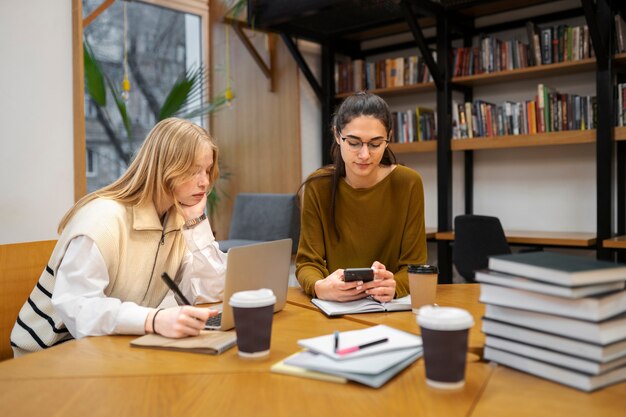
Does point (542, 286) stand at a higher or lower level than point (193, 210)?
lower

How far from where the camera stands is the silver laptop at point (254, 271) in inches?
47.4

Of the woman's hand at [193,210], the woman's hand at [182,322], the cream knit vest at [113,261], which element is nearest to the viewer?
the woman's hand at [182,322]

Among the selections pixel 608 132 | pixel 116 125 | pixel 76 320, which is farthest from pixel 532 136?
pixel 76 320

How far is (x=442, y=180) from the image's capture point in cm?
436

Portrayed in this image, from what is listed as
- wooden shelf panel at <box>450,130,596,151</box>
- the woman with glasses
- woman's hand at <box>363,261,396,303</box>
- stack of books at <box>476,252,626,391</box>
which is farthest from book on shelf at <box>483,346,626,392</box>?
wooden shelf panel at <box>450,130,596,151</box>

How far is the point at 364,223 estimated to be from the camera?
192 centimetres

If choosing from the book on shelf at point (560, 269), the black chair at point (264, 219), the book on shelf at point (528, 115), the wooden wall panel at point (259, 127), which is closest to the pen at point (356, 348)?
the book on shelf at point (560, 269)

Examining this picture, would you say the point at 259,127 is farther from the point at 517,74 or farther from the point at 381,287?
the point at 381,287

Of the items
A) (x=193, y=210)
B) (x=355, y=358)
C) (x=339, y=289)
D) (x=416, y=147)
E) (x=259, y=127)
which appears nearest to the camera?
(x=355, y=358)

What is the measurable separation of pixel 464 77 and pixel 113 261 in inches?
133

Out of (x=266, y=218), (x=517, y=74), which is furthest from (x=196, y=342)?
(x=517, y=74)

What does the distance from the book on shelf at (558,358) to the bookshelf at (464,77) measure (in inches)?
109

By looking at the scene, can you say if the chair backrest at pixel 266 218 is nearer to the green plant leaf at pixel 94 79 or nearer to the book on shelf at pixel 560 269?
the green plant leaf at pixel 94 79

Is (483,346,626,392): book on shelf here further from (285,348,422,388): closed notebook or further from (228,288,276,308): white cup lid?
(228,288,276,308): white cup lid
